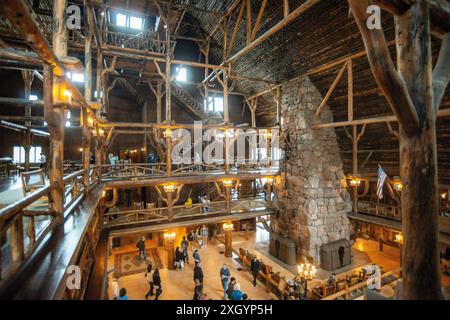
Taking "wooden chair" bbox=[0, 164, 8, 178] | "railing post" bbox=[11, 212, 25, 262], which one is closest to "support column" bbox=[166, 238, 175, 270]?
"wooden chair" bbox=[0, 164, 8, 178]

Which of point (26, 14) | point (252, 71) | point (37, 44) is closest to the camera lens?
point (26, 14)

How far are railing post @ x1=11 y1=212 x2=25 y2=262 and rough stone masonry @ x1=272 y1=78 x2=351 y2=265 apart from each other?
11206 millimetres

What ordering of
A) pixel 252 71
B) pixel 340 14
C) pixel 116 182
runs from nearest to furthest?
1. pixel 340 14
2. pixel 116 182
3. pixel 252 71

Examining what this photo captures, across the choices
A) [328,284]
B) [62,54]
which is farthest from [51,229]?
[328,284]

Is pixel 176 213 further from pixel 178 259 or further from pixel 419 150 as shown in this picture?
pixel 419 150

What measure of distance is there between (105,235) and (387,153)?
13861mm

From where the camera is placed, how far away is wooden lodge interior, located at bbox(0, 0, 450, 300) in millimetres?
2570

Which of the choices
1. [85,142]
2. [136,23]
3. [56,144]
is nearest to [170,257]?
[85,142]

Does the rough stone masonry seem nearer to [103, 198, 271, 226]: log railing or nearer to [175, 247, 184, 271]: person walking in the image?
[103, 198, 271, 226]: log railing

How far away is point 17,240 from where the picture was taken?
2.40 metres

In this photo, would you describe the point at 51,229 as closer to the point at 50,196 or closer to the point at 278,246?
the point at 50,196

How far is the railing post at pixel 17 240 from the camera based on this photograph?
7.56 feet

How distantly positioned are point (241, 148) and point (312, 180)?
312 inches
